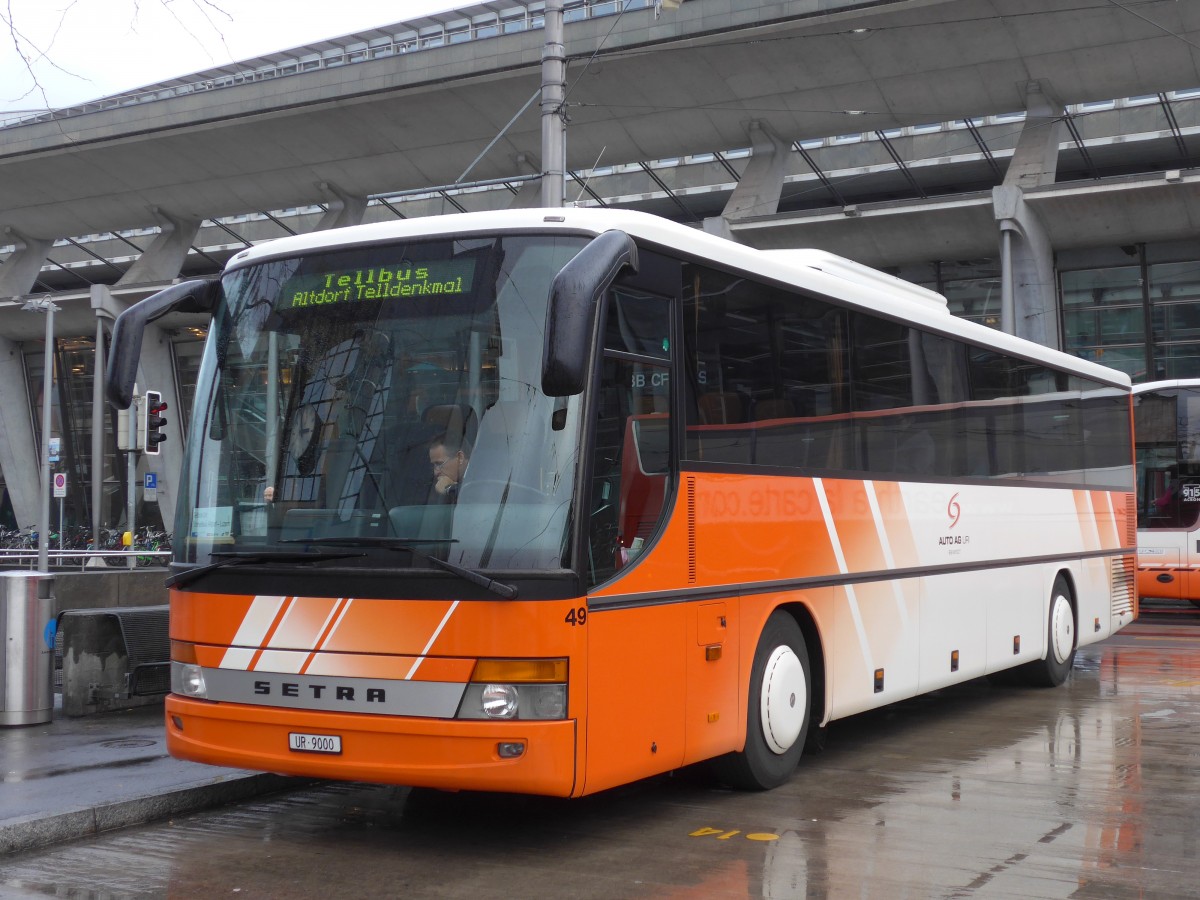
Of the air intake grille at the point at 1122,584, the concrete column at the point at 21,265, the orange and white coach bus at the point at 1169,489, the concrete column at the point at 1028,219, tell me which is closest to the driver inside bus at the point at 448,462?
the air intake grille at the point at 1122,584

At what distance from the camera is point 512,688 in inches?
252

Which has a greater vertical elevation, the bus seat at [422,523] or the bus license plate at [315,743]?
the bus seat at [422,523]

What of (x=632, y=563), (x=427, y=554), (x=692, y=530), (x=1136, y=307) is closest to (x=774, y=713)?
(x=692, y=530)

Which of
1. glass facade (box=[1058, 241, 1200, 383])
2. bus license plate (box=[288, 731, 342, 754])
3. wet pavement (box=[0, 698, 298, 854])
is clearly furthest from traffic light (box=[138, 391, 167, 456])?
glass facade (box=[1058, 241, 1200, 383])

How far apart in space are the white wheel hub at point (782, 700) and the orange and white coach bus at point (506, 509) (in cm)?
3

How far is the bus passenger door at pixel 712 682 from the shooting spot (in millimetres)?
7383

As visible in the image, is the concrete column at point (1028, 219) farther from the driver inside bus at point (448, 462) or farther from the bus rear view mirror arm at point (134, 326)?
the driver inside bus at point (448, 462)

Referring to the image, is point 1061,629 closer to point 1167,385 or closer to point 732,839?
point 732,839

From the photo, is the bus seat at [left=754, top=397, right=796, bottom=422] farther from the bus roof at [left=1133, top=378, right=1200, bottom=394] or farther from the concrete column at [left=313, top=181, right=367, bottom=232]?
the concrete column at [left=313, top=181, right=367, bottom=232]

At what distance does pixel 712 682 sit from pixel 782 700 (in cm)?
92

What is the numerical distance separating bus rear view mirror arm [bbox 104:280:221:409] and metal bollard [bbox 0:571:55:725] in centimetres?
335

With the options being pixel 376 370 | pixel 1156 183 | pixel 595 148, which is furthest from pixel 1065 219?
pixel 376 370

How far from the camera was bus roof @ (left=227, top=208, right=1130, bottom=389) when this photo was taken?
22.9 ft

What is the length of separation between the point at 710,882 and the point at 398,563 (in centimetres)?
207
